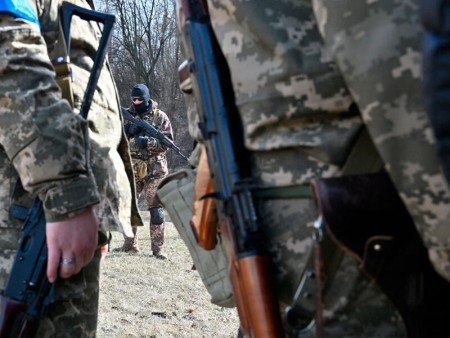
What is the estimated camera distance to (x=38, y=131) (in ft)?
4.72

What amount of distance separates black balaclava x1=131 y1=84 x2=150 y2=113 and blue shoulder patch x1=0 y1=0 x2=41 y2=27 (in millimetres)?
5488

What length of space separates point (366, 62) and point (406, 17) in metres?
0.10

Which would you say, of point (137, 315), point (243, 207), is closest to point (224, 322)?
point (137, 315)

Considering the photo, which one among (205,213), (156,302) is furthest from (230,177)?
(156,302)

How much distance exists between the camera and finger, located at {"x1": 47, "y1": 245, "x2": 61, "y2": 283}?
4.77ft

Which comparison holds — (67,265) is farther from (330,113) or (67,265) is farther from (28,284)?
(330,113)

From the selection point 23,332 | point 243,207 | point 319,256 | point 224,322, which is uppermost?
point 243,207

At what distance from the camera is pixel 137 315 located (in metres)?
3.96

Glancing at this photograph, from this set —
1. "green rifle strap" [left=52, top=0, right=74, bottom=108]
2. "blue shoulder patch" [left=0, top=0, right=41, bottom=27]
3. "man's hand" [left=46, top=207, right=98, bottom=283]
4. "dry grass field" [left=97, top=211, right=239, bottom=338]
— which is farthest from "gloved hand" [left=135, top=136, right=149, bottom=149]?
"man's hand" [left=46, top=207, right=98, bottom=283]

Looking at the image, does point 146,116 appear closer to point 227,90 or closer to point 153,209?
point 153,209

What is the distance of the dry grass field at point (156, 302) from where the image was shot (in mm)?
3650

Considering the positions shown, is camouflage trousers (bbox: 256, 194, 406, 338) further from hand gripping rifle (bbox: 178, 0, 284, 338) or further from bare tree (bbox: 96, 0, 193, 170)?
bare tree (bbox: 96, 0, 193, 170)

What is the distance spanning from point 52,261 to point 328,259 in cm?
92

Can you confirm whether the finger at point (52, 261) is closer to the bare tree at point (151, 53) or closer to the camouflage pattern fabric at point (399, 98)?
the camouflage pattern fabric at point (399, 98)
